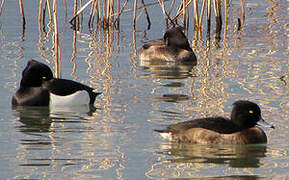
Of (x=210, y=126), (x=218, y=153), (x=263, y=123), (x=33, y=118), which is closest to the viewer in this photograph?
(x=218, y=153)

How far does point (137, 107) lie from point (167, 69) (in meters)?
5.39

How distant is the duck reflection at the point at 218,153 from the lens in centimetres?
1005

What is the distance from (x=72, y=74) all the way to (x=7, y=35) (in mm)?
6035

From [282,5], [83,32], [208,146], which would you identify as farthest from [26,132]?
[282,5]

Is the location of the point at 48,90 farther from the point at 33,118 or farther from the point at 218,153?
the point at 218,153

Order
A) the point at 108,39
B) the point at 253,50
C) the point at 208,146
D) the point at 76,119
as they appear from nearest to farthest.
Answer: the point at 208,146 → the point at 76,119 → the point at 253,50 → the point at 108,39

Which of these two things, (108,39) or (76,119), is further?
(108,39)

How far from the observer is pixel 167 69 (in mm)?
18578

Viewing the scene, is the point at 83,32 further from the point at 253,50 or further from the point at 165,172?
the point at 165,172

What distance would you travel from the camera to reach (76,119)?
12719mm

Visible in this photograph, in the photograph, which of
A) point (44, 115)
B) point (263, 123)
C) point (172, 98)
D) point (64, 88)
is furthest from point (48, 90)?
point (263, 123)

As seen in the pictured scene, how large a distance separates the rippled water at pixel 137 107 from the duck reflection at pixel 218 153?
0.04 ft

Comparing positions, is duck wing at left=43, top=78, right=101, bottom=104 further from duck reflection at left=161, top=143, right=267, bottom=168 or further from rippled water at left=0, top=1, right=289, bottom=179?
duck reflection at left=161, top=143, right=267, bottom=168

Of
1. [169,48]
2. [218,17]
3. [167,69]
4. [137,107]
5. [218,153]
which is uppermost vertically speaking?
[218,17]
